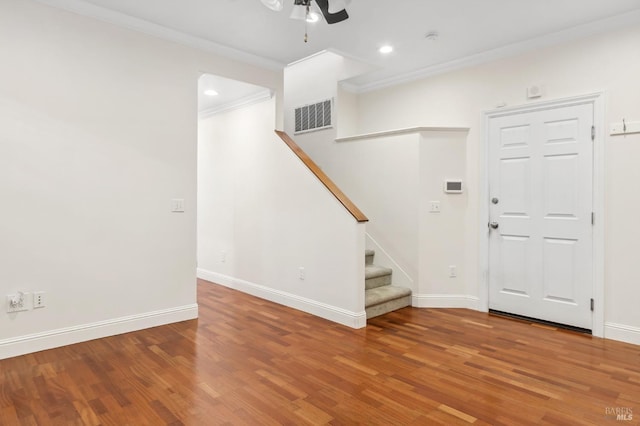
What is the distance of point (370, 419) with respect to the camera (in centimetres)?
207

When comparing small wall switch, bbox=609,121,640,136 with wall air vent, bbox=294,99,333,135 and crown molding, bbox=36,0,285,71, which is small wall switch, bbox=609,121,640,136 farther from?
crown molding, bbox=36,0,285,71

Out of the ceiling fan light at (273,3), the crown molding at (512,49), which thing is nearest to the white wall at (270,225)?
the crown molding at (512,49)

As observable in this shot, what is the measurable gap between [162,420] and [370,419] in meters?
1.13

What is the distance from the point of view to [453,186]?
4.28 metres

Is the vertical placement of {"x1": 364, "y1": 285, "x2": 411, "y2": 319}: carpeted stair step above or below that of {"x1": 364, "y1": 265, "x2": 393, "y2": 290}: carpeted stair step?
below

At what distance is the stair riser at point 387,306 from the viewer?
386 cm

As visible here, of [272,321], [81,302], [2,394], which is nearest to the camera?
[2,394]

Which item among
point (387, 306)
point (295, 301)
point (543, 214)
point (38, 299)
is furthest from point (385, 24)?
point (38, 299)

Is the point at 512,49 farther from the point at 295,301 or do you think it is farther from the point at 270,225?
the point at 295,301

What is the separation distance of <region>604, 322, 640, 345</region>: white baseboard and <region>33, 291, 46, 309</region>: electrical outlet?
475 cm

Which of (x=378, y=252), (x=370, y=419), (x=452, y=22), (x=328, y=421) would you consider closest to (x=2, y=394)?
(x=328, y=421)

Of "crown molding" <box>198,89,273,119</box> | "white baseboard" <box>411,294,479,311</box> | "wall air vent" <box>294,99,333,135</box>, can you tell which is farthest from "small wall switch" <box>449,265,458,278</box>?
"crown molding" <box>198,89,273,119</box>

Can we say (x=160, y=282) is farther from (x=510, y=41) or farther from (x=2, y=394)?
(x=510, y=41)

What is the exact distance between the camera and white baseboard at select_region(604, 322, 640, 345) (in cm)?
320
